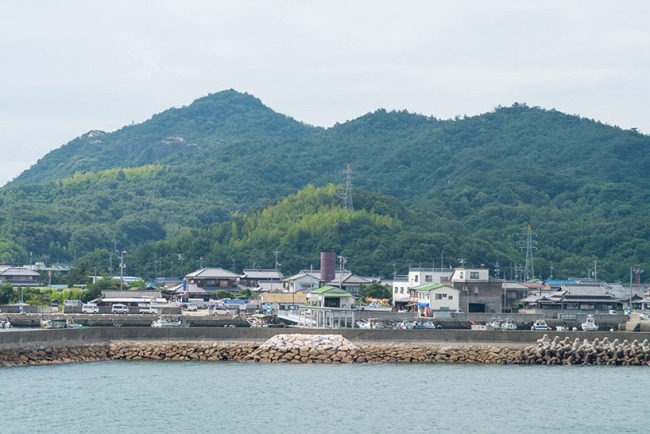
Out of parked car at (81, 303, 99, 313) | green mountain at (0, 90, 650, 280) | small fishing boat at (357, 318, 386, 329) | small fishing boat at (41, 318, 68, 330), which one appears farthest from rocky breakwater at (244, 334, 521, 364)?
green mountain at (0, 90, 650, 280)

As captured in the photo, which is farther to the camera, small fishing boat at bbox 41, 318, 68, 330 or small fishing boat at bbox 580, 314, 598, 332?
small fishing boat at bbox 580, 314, 598, 332

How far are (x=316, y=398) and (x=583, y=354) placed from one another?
13.2m

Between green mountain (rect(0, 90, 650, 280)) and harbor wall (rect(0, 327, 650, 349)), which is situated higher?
green mountain (rect(0, 90, 650, 280))

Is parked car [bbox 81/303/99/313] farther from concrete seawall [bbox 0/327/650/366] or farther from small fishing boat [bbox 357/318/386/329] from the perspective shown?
concrete seawall [bbox 0/327/650/366]

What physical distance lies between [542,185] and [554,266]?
48.4 m

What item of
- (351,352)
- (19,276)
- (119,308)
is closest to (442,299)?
(119,308)

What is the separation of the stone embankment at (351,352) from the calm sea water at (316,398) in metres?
1.03

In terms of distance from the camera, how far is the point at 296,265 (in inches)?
3912

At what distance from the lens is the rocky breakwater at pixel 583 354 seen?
135 ft

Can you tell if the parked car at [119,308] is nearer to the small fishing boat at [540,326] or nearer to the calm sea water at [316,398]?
the small fishing boat at [540,326]

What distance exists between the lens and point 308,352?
40.1 metres

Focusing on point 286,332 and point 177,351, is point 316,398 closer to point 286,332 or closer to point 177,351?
point 177,351

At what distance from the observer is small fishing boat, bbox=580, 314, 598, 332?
53809mm

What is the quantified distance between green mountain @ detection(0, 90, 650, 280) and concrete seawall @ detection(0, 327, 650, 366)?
50.6m
